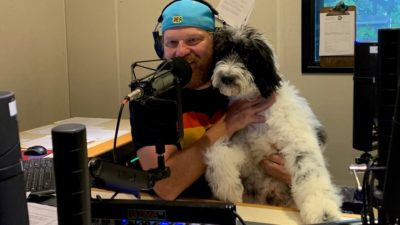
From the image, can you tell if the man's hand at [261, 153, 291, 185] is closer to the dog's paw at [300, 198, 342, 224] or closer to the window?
the dog's paw at [300, 198, 342, 224]

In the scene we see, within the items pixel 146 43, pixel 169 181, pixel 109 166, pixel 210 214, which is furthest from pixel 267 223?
pixel 146 43

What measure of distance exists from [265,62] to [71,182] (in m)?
→ 1.07

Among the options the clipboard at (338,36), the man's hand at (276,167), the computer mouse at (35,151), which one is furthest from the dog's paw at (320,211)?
the clipboard at (338,36)

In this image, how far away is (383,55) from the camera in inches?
24.5

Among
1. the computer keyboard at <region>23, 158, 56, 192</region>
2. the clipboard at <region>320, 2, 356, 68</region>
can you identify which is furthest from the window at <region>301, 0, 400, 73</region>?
the computer keyboard at <region>23, 158, 56, 192</region>

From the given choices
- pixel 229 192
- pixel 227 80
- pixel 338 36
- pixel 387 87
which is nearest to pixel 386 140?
pixel 387 87

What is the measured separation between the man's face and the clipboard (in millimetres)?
1499

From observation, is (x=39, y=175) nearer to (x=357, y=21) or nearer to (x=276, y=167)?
(x=276, y=167)

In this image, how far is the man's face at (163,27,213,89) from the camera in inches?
62.4

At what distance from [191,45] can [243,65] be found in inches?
8.3

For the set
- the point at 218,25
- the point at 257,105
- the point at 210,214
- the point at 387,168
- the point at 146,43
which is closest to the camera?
the point at 387,168

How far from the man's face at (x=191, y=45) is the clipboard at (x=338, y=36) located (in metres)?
1.50

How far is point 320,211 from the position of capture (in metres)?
1.29

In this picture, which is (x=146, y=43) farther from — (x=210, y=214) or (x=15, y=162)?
(x=15, y=162)
